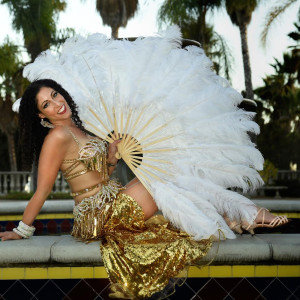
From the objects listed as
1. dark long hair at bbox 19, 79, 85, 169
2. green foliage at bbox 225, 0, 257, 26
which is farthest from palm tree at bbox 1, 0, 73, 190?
dark long hair at bbox 19, 79, 85, 169

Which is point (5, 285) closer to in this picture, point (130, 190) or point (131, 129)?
point (130, 190)

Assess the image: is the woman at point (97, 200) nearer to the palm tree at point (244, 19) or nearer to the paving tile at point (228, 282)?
the paving tile at point (228, 282)

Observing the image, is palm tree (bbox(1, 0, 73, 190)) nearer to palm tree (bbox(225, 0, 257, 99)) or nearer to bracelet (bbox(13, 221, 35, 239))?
palm tree (bbox(225, 0, 257, 99))

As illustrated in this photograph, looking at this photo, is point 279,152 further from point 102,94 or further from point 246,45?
point 102,94

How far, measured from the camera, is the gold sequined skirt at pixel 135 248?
2.47 meters

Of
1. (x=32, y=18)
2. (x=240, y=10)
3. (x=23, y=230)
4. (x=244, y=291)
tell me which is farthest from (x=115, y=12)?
(x=244, y=291)

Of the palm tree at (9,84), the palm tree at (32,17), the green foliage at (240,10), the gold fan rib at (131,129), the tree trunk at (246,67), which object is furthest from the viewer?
the palm tree at (9,84)

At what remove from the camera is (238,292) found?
268 cm

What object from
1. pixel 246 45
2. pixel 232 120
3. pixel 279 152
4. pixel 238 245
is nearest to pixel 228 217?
pixel 238 245

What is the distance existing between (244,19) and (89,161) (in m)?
15.2

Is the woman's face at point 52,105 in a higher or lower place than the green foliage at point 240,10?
lower

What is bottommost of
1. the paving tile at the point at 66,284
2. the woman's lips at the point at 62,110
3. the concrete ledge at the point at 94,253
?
the paving tile at the point at 66,284

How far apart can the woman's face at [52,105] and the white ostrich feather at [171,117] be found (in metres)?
0.26

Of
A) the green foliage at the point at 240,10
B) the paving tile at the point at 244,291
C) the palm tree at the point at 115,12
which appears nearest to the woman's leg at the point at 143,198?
the paving tile at the point at 244,291
